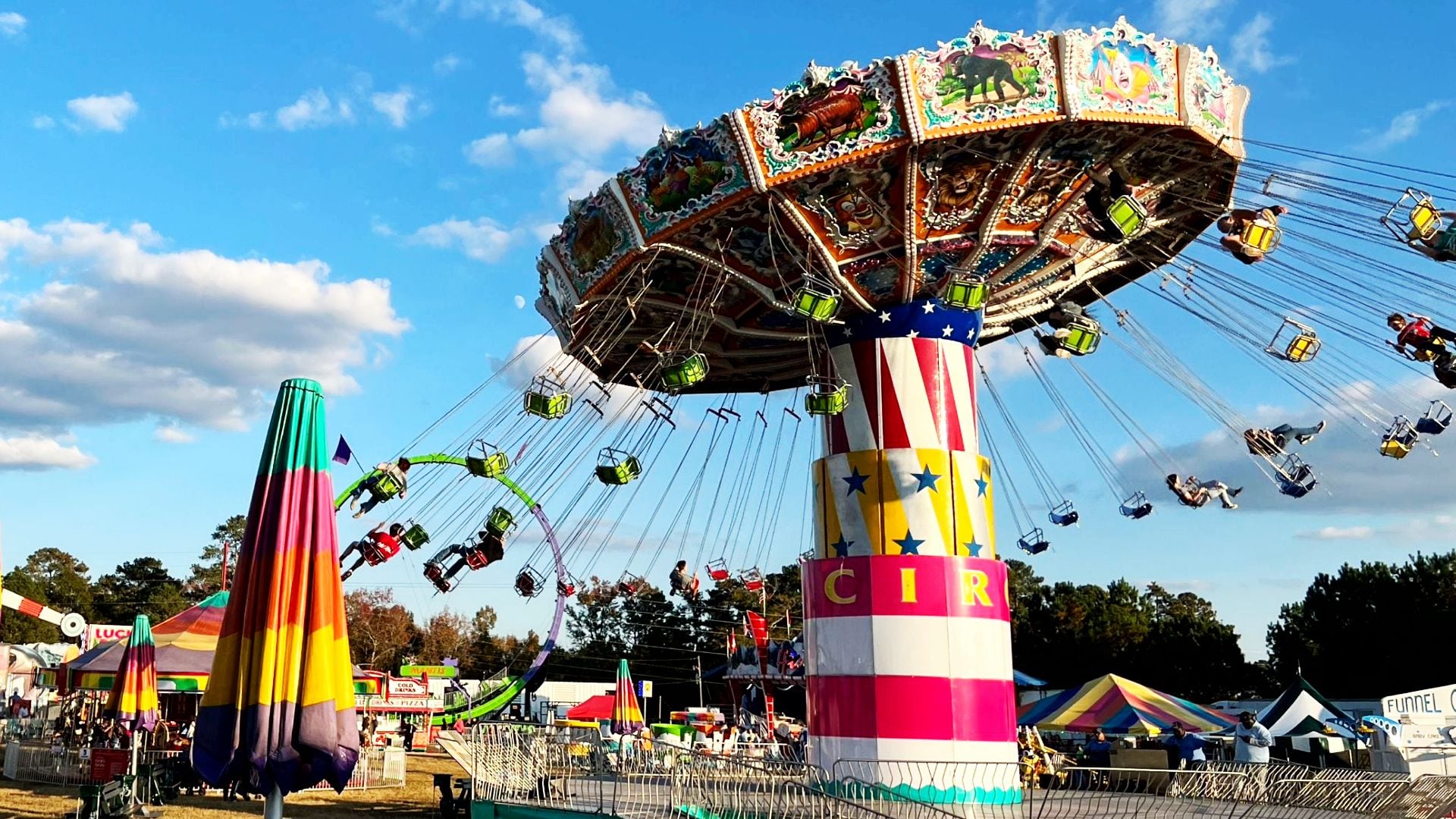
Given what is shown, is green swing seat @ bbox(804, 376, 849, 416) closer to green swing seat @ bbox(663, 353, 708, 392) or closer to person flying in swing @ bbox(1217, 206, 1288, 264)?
green swing seat @ bbox(663, 353, 708, 392)

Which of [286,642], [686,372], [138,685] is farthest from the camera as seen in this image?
[138,685]

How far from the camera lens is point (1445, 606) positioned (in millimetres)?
43344

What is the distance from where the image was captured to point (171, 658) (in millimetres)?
24703

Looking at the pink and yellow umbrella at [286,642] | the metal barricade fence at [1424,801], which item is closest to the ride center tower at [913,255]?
the metal barricade fence at [1424,801]

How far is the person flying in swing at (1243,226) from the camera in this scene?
1473 cm

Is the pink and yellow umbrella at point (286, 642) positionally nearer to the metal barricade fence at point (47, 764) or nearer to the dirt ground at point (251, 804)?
the dirt ground at point (251, 804)

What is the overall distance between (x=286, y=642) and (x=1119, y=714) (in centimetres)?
2149

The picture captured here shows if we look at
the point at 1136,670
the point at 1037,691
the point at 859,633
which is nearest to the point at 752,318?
the point at 859,633

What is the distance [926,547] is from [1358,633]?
38.9 metres

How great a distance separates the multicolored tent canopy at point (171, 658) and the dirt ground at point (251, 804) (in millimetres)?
3230

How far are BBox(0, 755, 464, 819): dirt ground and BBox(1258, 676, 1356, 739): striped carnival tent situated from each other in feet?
57.3

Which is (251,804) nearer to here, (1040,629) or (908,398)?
(908,398)

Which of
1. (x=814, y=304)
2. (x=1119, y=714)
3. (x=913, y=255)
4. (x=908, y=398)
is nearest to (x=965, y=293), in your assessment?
(x=913, y=255)

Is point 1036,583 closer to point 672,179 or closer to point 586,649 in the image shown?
point 586,649
